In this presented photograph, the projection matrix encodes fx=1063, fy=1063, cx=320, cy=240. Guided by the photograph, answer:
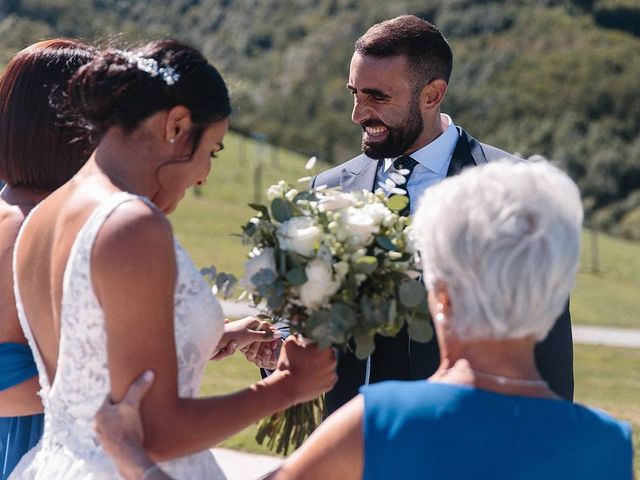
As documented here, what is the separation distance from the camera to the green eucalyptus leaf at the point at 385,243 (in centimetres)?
300

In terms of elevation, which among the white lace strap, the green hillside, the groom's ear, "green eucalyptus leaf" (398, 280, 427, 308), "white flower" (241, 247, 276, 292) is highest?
the groom's ear

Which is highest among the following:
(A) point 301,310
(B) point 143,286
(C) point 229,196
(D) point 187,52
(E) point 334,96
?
(D) point 187,52

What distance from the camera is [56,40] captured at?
3479mm

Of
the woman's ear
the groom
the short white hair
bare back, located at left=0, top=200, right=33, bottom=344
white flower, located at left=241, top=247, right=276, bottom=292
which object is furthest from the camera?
the woman's ear

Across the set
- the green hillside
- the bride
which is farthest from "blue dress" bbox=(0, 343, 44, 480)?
the green hillside

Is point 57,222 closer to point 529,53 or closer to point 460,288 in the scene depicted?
point 460,288

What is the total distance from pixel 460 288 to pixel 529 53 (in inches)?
4000

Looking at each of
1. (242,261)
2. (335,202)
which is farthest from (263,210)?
(242,261)

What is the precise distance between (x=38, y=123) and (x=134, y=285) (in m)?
1.13

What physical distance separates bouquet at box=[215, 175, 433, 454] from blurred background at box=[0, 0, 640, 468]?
31063 millimetres

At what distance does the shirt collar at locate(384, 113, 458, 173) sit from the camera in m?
4.29

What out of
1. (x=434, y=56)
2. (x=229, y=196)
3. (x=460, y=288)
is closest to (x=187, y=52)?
(x=460, y=288)

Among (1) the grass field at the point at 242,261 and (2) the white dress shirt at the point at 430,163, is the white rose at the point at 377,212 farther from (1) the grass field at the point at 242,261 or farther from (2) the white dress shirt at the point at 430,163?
(1) the grass field at the point at 242,261

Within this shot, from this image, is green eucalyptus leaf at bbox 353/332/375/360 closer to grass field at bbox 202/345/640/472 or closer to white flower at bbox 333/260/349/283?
white flower at bbox 333/260/349/283
